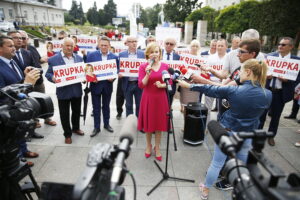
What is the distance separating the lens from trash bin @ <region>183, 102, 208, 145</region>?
450 cm

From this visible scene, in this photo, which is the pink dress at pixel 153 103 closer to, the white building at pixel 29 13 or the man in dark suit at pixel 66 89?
the man in dark suit at pixel 66 89

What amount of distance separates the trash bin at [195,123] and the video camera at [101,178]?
318 cm

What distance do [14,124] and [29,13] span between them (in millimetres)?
77564

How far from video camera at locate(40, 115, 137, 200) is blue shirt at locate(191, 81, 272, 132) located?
1.57 m

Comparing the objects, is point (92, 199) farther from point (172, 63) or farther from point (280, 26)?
point (280, 26)

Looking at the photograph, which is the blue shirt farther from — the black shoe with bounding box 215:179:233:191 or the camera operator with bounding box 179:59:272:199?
the black shoe with bounding box 215:179:233:191

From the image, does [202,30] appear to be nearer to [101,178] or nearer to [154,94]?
[154,94]

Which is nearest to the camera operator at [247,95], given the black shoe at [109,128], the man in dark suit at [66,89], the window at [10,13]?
the man in dark suit at [66,89]

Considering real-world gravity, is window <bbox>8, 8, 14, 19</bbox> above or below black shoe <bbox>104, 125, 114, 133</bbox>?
above

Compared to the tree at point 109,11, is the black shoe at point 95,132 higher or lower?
lower

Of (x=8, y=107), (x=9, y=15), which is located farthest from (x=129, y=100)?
(x=9, y=15)

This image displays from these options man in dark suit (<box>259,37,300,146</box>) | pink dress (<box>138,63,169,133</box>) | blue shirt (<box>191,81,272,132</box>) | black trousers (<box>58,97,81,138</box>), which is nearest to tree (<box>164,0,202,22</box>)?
man in dark suit (<box>259,37,300,146</box>)

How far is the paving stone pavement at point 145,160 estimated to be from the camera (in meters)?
3.38

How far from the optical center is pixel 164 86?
Answer: 3746 mm
